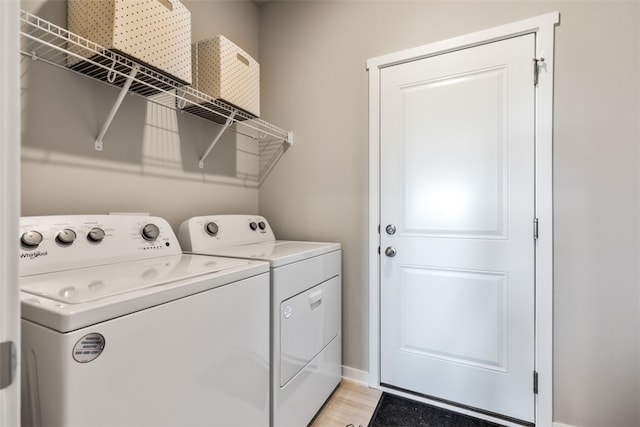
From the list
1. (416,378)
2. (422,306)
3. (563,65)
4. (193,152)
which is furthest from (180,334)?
(563,65)

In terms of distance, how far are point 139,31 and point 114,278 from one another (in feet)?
2.92

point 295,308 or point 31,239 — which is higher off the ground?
point 31,239

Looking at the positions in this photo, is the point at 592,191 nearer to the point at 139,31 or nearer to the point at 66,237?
the point at 139,31

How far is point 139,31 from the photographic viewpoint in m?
1.11

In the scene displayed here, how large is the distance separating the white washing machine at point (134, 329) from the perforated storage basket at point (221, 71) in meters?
0.73

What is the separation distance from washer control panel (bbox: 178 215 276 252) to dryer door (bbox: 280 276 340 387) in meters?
0.53

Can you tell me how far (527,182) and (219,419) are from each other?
168 cm

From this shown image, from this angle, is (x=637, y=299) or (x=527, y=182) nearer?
(x=637, y=299)

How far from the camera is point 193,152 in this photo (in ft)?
5.78

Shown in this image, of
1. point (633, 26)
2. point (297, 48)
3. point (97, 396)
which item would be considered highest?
point (297, 48)

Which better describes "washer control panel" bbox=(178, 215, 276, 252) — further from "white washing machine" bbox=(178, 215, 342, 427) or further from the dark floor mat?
the dark floor mat

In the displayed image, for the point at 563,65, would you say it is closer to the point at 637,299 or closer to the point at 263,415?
the point at 637,299

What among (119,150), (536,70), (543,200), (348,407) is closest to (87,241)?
(119,150)

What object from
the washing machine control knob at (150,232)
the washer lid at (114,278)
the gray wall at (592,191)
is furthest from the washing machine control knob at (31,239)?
the gray wall at (592,191)
